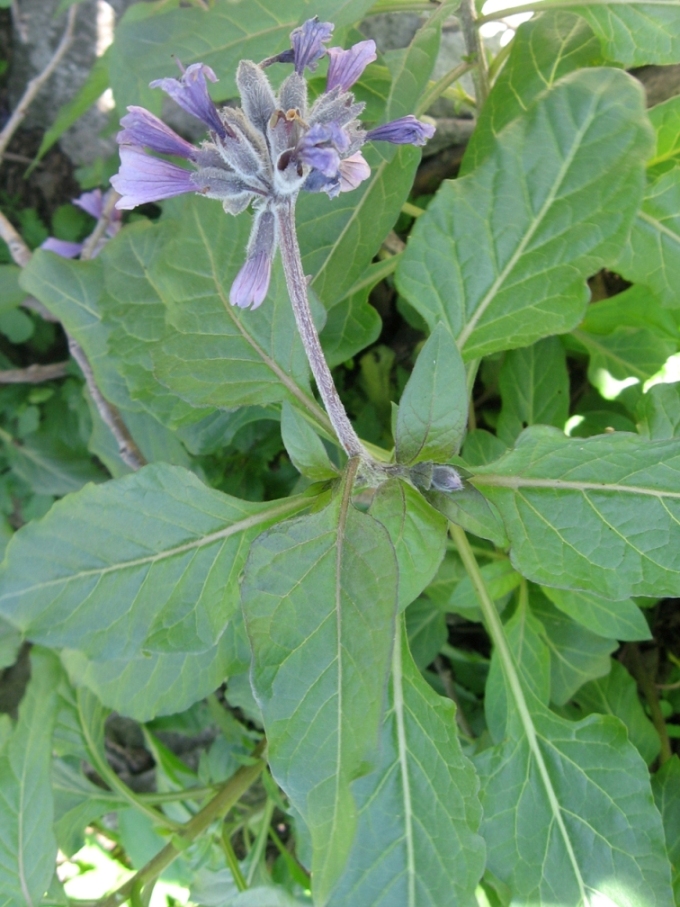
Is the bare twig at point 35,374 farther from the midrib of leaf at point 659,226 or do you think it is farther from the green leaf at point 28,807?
the midrib of leaf at point 659,226

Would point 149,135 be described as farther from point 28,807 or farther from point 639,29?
point 28,807

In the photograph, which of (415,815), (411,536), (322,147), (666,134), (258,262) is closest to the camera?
(322,147)

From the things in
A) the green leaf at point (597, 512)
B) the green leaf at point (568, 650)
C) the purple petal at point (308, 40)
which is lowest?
the green leaf at point (568, 650)

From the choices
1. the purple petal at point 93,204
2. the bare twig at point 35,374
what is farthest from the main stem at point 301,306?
the bare twig at point 35,374

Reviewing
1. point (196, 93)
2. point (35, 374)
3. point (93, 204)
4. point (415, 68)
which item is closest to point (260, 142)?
point (196, 93)

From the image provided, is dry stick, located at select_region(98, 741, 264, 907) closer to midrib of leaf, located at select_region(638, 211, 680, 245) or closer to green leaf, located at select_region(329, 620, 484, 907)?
green leaf, located at select_region(329, 620, 484, 907)

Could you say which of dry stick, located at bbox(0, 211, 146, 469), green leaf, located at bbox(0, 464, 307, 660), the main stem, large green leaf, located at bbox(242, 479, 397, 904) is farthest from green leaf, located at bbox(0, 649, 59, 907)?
the main stem
